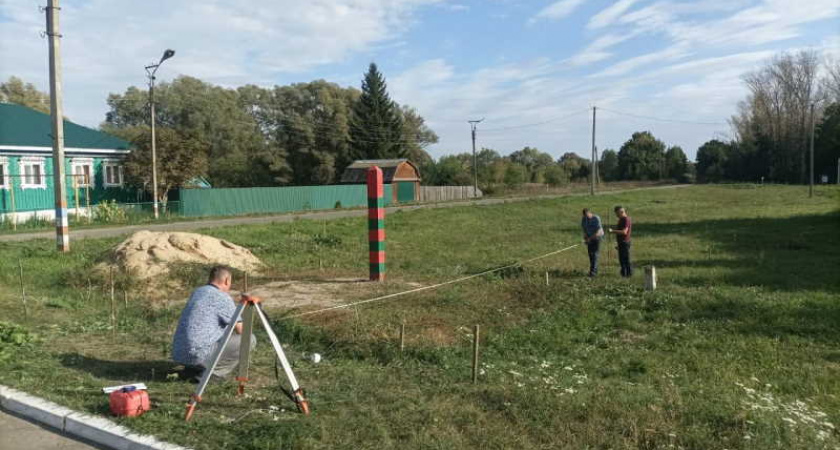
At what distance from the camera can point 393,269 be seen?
15.2 meters

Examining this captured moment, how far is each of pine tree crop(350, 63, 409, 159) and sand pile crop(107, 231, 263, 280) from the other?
5217cm

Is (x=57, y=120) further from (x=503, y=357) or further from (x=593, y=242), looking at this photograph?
(x=503, y=357)

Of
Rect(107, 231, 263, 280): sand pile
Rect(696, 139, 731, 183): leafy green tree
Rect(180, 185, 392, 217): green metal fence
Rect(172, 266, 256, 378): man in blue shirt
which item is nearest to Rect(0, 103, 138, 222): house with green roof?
Rect(180, 185, 392, 217): green metal fence

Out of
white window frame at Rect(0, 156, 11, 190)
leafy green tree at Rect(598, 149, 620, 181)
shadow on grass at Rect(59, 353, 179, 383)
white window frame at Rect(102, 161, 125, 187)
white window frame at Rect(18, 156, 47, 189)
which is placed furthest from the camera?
leafy green tree at Rect(598, 149, 620, 181)

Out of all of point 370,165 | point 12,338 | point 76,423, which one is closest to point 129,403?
point 76,423

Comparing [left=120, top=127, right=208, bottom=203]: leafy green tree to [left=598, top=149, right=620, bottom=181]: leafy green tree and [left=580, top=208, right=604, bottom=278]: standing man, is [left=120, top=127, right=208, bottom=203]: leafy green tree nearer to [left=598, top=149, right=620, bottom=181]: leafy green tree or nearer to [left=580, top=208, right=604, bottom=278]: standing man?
[left=580, top=208, right=604, bottom=278]: standing man

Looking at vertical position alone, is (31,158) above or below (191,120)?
below

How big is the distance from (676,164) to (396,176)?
2251 inches

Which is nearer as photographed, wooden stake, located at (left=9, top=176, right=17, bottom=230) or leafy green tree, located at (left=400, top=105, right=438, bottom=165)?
wooden stake, located at (left=9, top=176, right=17, bottom=230)

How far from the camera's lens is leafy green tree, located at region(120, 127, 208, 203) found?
37.2 metres

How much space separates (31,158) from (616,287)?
102ft

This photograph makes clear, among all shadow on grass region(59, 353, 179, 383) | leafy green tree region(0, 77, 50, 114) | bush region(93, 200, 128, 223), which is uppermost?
leafy green tree region(0, 77, 50, 114)

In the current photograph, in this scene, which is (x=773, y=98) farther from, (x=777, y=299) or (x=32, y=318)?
(x=32, y=318)

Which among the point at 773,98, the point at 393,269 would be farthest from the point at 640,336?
the point at 773,98
